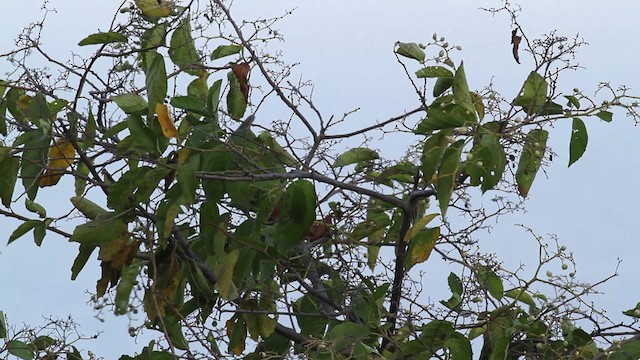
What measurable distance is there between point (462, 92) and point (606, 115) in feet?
0.95

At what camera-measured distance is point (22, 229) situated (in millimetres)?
2070

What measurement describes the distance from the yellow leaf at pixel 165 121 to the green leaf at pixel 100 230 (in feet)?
0.74

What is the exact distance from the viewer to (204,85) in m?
2.20

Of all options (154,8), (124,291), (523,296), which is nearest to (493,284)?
(523,296)

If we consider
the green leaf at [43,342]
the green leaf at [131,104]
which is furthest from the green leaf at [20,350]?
the green leaf at [131,104]

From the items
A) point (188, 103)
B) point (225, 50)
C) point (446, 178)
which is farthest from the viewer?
point (225, 50)

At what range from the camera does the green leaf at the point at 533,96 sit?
1.95m

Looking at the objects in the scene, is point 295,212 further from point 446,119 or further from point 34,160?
point 34,160

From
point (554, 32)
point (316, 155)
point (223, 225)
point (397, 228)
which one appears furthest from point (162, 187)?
point (554, 32)

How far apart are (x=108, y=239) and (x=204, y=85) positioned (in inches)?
17.6

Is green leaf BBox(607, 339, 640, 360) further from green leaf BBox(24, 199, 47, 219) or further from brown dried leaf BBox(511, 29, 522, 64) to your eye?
green leaf BBox(24, 199, 47, 219)

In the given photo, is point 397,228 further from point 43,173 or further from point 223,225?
point 43,173

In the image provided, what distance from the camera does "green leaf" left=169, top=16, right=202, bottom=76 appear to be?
2145mm

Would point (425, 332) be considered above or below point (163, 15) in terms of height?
below
